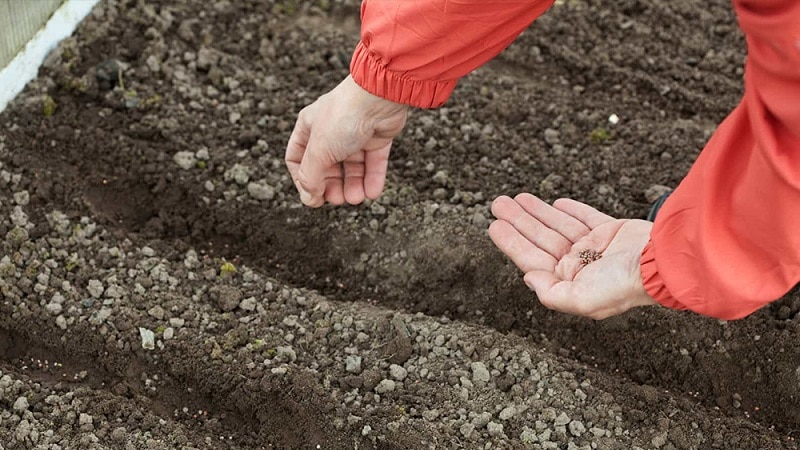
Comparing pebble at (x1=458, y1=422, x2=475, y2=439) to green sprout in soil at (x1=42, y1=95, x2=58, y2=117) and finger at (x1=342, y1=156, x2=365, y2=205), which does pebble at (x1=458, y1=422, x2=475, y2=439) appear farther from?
green sprout in soil at (x1=42, y1=95, x2=58, y2=117)

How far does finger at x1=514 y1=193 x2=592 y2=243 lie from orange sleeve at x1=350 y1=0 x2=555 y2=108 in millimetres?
460

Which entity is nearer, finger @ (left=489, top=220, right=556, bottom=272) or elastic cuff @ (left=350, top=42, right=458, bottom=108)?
elastic cuff @ (left=350, top=42, right=458, bottom=108)

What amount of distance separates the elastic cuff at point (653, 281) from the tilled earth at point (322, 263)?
1.63 ft

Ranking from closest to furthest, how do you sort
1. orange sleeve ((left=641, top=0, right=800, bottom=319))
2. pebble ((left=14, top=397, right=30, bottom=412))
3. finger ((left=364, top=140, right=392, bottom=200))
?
orange sleeve ((left=641, top=0, right=800, bottom=319)) → pebble ((left=14, top=397, right=30, bottom=412)) → finger ((left=364, top=140, right=392, bottom=200))

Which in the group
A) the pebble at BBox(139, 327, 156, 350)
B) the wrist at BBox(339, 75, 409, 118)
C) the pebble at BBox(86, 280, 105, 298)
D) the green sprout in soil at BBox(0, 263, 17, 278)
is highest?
the wrist at BBox(339, 75, 409, 118)

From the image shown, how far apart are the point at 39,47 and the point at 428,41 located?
1.57 metres

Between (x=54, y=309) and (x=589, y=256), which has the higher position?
(x=589, y=256)

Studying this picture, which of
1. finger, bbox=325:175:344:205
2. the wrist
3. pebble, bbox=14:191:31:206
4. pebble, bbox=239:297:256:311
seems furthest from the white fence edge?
the wrist

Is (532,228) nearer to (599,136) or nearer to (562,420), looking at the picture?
(562,420)

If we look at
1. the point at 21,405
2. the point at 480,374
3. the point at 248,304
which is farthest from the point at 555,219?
the point at 21,405

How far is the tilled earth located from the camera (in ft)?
7.84

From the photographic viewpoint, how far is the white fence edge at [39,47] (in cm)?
293

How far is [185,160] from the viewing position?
Answer: 9.53 ft

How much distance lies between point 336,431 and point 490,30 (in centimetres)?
102
